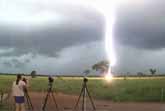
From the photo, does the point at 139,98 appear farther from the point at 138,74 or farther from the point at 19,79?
the point at 138,74

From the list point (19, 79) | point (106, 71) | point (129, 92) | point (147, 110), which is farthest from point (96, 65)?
point (19, 79)

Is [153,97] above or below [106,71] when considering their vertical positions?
below

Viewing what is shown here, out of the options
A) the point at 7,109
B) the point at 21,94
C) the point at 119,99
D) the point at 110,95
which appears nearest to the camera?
the point at 21,94

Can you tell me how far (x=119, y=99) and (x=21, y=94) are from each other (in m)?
23.3

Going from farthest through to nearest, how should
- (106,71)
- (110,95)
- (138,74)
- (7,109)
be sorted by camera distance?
1. (138,74)
2. (106,71)
3. (110,95)
4. (7,109)

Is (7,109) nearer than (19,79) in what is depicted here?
No

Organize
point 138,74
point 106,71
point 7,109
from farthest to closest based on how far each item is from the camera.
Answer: point 138,74 < point 106,71 < point 7,109

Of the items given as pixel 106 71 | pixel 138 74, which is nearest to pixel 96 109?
pixel 106 71

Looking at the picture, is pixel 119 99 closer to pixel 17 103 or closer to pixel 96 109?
pixel 96 109

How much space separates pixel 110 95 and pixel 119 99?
12.1ft

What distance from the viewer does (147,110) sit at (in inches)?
1330

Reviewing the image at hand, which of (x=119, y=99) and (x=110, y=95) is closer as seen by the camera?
(x=119, y=99)

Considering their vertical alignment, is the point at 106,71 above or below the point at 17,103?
above

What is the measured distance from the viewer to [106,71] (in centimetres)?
14225
